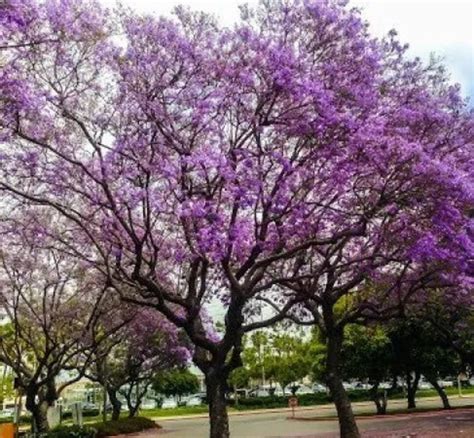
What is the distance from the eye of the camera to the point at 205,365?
49.3 feet

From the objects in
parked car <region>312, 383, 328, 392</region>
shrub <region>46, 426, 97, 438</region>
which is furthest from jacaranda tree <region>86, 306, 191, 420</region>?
parked car <region>312, 383, 328, 392</region>

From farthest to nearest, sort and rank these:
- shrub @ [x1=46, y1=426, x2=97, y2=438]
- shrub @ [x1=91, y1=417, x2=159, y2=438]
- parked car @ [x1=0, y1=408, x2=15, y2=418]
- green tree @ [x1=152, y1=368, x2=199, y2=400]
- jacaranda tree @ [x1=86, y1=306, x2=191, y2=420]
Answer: green tree @ [x1=152, y1=368, x2=199, y2=400]
parked car @ [x1=0, y1=408, x2=15, y2=418]
shrub @ [x1=91, y1=417, x2=159, y2=438]
jacaranda tree @ [x1=86, y1=306, x2=191, y2=420]
shrub @ [x1=46, y1=426, x2=97, y2=438]

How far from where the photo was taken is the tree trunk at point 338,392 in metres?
18.1

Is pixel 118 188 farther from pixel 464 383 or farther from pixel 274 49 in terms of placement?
pixel 464 383

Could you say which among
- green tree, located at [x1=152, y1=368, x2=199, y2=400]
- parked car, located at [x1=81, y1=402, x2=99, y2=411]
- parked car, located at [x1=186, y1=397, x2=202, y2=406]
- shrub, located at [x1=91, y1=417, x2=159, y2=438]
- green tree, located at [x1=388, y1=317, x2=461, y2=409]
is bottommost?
shrub, located at [x1=91, y1=417, x2=159, y2=438]

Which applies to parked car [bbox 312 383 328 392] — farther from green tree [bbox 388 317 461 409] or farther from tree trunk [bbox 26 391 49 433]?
tree trunk [bbox 26 391 49 433]

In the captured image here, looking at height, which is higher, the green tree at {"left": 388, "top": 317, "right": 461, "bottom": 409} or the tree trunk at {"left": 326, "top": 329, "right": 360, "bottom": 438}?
the green tree at {"left": 388, "top": 317, "right": 461, "bottom": 409}

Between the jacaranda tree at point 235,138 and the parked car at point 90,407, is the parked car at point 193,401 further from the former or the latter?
the jacaranda tree at point 235,138

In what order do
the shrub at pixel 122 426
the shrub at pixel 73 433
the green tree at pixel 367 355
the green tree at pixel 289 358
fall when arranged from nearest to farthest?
the shrub at pixel 73 433
the shrub at pixel 122 426
the green tree at pixel 367 355
the green tree at pixel 289 358

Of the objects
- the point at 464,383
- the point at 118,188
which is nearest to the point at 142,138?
the point at 118,188

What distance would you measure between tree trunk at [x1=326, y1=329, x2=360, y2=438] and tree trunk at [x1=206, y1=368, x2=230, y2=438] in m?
4.65

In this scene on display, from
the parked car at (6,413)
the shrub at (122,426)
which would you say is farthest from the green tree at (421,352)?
the parked car at (6,413)

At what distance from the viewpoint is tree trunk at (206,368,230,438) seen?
14.3 metres

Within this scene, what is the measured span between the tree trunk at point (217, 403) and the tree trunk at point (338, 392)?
15.3 ft
